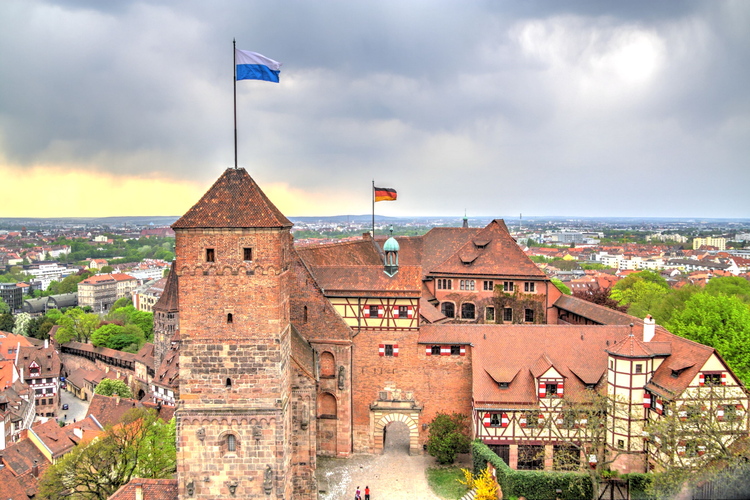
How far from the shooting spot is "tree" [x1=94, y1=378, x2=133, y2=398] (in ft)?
252

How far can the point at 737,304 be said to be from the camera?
44906 millimetres

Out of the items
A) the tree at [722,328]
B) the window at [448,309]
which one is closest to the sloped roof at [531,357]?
the tree at [722,328]

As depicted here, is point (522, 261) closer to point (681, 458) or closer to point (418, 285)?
point (418, 285)

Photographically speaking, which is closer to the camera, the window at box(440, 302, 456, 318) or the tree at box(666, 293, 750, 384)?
the tree at box(666, 293, 750, 384)

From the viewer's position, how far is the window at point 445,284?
54.6m

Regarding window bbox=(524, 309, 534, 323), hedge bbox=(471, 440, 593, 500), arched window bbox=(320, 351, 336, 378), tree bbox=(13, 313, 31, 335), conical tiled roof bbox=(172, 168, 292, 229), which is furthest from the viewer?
tree bbox=(13, 313, 31, 335)

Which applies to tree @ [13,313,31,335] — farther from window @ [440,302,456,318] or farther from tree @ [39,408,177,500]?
window @ [440,302,456,318]

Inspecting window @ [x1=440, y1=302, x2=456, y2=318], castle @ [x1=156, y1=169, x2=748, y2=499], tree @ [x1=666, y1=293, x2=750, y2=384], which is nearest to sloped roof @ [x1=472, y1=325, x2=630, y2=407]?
castle @ [x1=156, y1=169, x2=748, y2=499]

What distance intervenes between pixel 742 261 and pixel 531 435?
551ft

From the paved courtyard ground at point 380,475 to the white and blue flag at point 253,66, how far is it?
2306cm

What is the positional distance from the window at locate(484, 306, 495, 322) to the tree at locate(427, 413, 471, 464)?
50.3ft

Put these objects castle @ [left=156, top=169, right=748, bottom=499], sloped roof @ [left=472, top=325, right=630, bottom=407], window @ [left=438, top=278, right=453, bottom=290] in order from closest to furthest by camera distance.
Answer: castle @ [left=156, top=169, right=748, bottom=499] → sloped roof @ [left=472, top=325, right=630, bottom=407] → window @ [left=438, top=278, right=453, bottom=290]

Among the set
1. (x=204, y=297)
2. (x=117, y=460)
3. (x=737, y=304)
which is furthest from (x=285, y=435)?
(x=737, y=304)

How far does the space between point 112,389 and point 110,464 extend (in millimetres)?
41324
